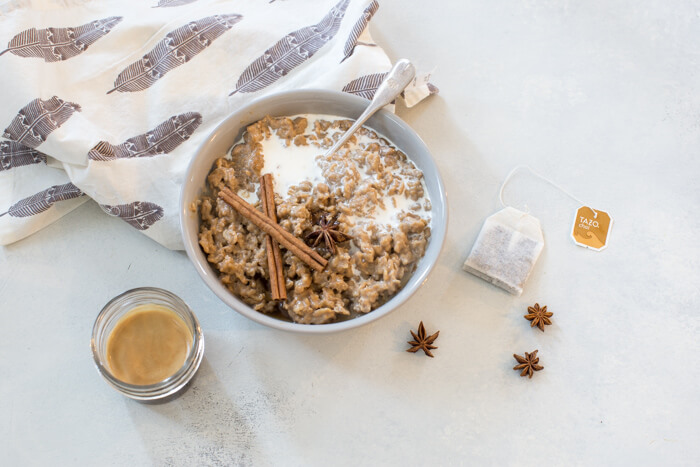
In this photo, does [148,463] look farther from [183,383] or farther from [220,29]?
[220,29]

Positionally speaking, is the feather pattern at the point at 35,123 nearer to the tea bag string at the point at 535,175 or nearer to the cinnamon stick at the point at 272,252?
the cinnamon stick at the point at 272,252

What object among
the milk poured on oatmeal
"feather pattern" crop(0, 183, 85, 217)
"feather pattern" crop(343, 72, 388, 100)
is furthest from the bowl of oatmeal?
"feather pattern" crop(0, 183, 85, 217)

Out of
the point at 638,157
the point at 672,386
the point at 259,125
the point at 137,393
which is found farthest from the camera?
the point at 638,157

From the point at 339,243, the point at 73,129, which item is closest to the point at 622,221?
the point at 339,243

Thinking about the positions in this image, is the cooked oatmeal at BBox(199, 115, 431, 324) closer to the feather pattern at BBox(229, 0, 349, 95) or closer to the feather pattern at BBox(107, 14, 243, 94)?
the feather pattern at BBox(229, 0, 349, 95)

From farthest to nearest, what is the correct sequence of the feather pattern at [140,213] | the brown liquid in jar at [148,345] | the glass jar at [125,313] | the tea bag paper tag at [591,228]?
the tea bag paper tag at [591,228] < the feather pattern at [140,213] < the brown liquid in jar at [148,345] < the glass jar at [125,313]

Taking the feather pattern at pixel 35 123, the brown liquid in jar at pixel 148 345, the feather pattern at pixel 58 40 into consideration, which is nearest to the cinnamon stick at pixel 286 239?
the brown liquid in jar at pixel 148 345
